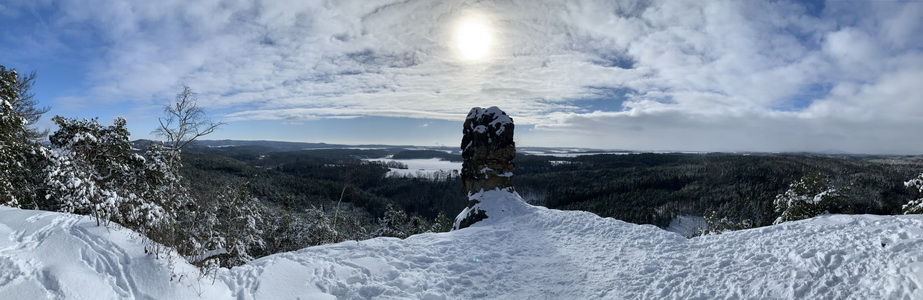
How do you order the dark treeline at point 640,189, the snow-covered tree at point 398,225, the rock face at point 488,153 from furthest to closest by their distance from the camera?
the dark treeline at point 640,189
the snow-covered tree at point 398,225
the rock face at point 488,153

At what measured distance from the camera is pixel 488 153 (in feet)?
65.8

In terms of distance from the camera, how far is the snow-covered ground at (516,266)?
5047 millimetres

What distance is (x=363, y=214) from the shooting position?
92062 mm

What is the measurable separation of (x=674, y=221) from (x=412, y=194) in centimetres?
7613

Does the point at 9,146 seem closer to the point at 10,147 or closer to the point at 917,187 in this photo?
the point at 10,147

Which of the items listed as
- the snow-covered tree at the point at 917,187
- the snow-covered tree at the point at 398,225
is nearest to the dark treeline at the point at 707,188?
the snow-covered tree at the point at 398,225

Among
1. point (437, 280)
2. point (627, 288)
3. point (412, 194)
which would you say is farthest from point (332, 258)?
point (412, 194)

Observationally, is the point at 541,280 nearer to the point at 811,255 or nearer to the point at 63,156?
the point at 811,255

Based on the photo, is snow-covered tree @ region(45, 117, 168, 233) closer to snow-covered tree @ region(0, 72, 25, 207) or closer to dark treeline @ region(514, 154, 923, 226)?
snow-covered tree @ region(0, 72, 25, 207)

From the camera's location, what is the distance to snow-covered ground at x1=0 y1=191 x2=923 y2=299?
505 centimetres

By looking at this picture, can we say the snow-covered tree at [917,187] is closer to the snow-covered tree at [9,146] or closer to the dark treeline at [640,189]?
the snow-covered tree at [9,146]

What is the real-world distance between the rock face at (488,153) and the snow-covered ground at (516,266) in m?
8.36

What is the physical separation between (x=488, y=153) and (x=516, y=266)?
36.4 feet

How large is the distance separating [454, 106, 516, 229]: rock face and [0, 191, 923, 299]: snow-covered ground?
27.4ft
